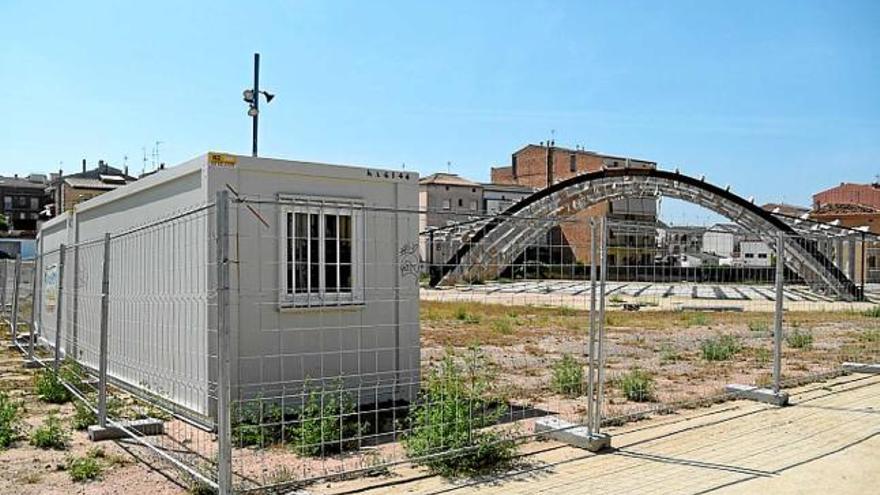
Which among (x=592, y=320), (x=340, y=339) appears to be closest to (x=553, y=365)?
(x=340, y=339)

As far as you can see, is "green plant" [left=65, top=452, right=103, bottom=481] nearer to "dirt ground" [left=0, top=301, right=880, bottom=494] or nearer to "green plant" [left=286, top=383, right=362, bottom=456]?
"dirt ground" [left=0, top=301, right=880, bottom=494]

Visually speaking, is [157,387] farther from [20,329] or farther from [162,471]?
[20,329]

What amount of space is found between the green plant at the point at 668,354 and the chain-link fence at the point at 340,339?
0.50 metres

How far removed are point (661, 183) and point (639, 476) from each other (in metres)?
38.9

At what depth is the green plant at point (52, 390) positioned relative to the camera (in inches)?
366

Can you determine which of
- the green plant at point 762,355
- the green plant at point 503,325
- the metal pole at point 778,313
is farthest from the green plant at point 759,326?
the metal pole at point 778,313

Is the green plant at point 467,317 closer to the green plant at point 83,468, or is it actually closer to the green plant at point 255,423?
the green plant at point 255,423

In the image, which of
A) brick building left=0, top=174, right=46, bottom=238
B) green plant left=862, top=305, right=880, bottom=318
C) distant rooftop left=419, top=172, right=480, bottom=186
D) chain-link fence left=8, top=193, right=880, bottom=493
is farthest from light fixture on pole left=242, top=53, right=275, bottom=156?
brick building left=0, top=174, right=46, bottom=238

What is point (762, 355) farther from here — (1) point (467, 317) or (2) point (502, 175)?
(2) point (502, 175)

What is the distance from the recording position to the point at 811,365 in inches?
509

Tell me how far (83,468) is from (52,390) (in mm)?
4089

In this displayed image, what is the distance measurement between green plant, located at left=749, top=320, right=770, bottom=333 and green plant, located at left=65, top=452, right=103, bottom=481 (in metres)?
16.5

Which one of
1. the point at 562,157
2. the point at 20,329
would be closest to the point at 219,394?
the point at 20,329

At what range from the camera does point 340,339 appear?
8.52 metres
